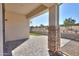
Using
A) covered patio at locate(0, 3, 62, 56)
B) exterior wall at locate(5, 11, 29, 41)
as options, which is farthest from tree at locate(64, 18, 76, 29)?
exterior wall at locate(5, 11, 29, 41)

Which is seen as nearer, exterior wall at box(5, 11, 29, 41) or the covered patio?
the covered patio

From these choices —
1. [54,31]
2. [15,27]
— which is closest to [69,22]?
[54,31]

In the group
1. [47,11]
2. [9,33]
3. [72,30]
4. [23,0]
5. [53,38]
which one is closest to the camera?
[23,0]

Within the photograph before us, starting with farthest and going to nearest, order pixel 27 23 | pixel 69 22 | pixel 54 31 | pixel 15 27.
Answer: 1. pixel 15 27
2. pixel 54 31
3. pixel 27 23
4. pixel 69 22

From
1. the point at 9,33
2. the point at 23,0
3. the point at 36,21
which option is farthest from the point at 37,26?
the point at 9,33

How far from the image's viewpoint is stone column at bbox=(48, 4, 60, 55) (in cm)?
518

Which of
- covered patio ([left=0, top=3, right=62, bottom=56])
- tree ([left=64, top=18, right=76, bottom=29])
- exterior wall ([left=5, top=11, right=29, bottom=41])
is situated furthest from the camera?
exterior wall ([left=5, top=11, right=29, bottom=41])

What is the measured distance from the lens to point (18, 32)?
5.84m

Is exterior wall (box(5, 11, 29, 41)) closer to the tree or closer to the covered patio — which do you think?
the covered patio

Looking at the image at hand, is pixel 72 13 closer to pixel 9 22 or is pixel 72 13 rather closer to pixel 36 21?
pixel 36 21

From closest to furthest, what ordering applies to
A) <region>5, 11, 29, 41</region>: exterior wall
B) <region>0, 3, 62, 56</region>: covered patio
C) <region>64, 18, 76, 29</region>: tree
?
<region>64, 18, 76, 29</region>: tree, <region>0, 3, 62, 56</region>: covered patio, <region>5, 11, 29, 41</region>: exterior wall

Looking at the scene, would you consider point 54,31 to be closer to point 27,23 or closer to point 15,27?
point 27,23

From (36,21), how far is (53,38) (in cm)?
168

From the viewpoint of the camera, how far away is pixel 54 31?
545cm
